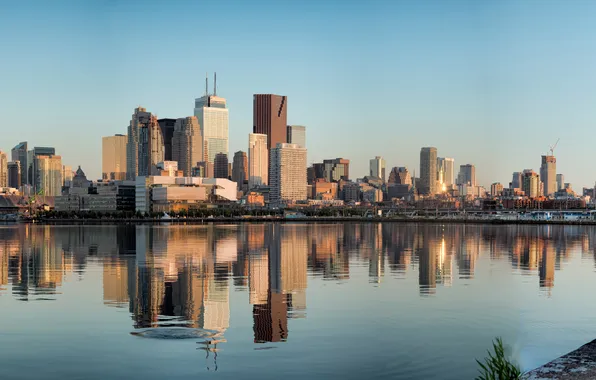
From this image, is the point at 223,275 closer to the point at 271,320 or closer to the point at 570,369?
the point at 271,320

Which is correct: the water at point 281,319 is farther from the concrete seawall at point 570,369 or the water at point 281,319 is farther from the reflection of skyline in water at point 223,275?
the concrete seawall at point 570,369

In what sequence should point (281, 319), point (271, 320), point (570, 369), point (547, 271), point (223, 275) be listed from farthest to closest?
point (547, 271), point (223, 275), point (281, 319), point (271, 320), point (570, 369)

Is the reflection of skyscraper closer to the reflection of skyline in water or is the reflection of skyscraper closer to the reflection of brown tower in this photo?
the reflection of skyline in water

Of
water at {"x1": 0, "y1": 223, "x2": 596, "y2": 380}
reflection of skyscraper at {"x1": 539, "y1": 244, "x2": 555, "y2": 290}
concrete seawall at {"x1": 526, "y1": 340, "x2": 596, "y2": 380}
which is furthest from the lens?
reflection of skyscraper at {"x1": 539, "y1": 244, "x2": 555, "y2": 290}

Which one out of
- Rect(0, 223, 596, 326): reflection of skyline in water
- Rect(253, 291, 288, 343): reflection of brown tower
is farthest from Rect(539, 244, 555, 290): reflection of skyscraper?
Rect(253, 291, 288, 343): reflection of brown tower

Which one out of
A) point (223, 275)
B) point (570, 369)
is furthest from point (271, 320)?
point (223, 275)

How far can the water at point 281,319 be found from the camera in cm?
2352

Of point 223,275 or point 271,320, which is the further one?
point 223,275

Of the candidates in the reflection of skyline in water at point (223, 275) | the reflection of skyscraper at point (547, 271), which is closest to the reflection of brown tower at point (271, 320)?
the reflection of skyline in water at point (223, 275)

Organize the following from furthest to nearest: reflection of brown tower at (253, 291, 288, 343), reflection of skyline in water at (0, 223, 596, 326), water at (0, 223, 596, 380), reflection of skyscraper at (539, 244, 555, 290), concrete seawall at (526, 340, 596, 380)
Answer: reflection of skyscraper at (539, 244, 555, 290), reflection of skyline in water at (0, 223, 596, 326), reflection of brown tower at (253, 291, 288, 343), water at (0, 223, 596, 380), concrete seawall at (526, 340, 596, 380)

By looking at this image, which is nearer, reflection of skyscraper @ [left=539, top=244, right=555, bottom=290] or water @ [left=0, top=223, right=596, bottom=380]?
water @ [left=0, top=223, right=596, bottom=380]

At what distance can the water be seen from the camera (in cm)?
2352

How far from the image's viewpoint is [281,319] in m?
32.1

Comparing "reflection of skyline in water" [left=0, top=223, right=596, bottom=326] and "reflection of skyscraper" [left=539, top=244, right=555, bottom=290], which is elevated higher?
"reflection of skyline in water" [left=0, top=223, right=596, bottom=326]
